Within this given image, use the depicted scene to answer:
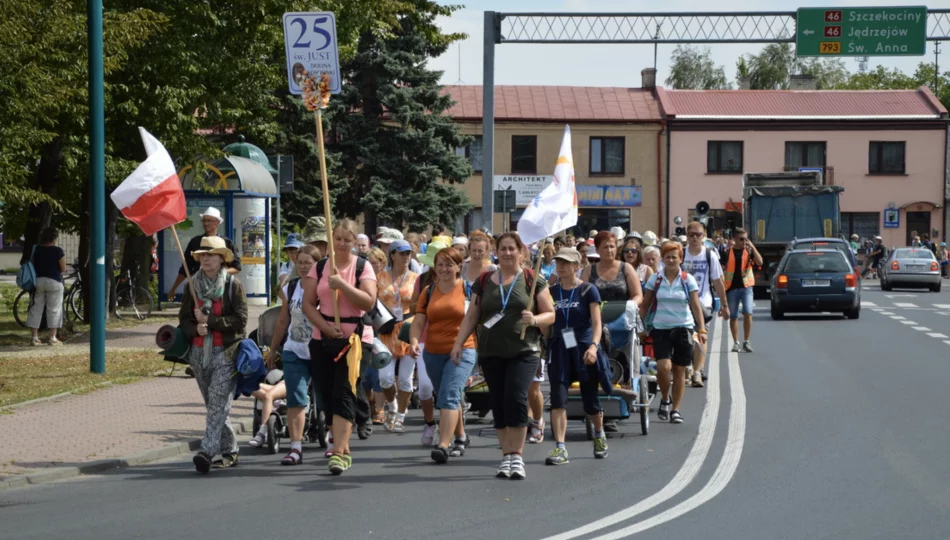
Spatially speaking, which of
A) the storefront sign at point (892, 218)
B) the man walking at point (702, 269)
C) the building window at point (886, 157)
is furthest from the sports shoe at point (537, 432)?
the building window at point (886, 157)

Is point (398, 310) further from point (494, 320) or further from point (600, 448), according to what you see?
point (494, 320)

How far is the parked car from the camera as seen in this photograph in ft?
89.5

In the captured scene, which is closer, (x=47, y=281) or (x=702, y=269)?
(x=702, y=269)

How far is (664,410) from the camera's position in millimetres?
12547

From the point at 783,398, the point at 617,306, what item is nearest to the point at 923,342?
the point at 783,398

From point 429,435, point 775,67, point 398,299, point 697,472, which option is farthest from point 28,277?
point 775,67

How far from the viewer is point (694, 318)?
42.5ft

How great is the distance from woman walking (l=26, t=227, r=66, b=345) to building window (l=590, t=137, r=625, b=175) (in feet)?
144

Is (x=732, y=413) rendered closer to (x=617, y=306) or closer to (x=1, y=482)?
(x=617, y=306)

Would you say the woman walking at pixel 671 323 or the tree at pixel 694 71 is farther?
the tree at pixel 694 71

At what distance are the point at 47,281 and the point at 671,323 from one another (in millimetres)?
10419

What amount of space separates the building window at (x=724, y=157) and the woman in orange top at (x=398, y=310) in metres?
50.8

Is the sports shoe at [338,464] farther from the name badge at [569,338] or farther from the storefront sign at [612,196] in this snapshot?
the storefront sign at [612,196]

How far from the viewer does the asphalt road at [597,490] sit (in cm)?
745
